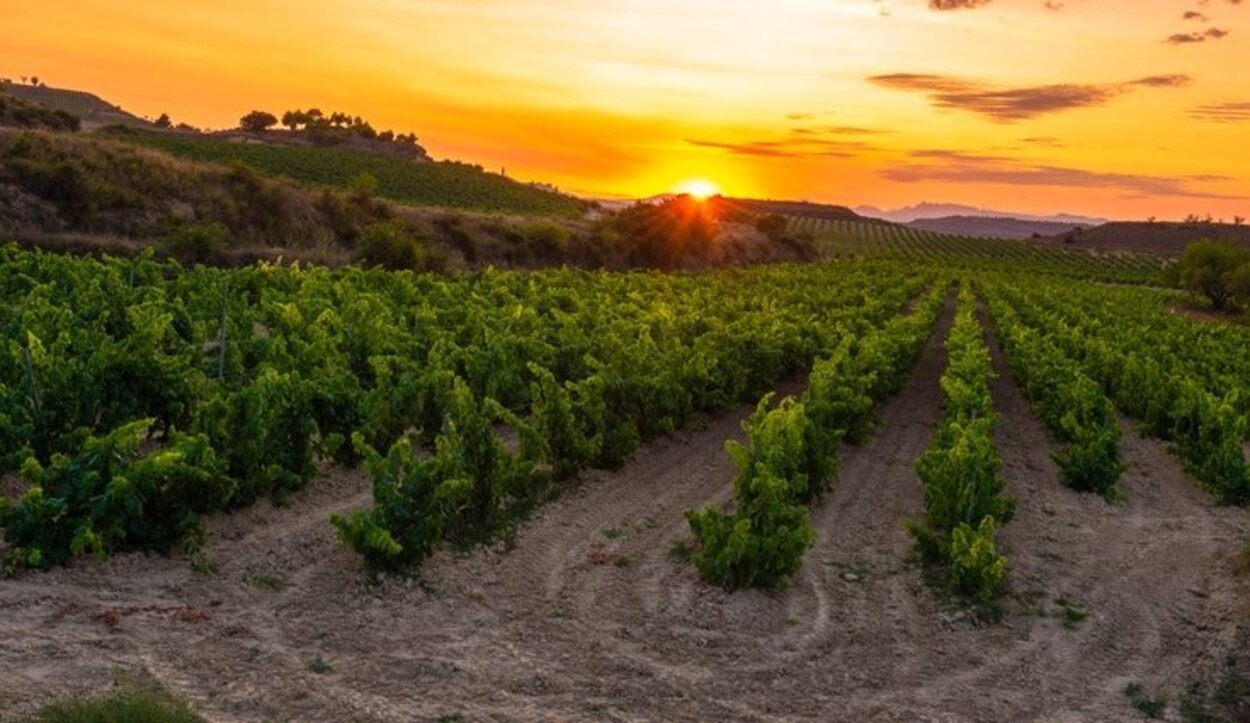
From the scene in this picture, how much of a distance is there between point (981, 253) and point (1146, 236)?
189ft

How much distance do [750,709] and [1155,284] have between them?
309 feet

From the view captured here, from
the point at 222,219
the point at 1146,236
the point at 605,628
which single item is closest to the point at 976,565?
the point at 605,628

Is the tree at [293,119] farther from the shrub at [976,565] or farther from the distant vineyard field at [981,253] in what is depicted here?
the shrub at [976,565]

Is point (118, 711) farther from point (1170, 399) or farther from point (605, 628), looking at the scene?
point (1170, 399)

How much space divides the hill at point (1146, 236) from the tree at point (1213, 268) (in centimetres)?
7711

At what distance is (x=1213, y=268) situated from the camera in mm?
68875

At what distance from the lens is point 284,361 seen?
15.1m

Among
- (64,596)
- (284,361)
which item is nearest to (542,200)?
(284,361)

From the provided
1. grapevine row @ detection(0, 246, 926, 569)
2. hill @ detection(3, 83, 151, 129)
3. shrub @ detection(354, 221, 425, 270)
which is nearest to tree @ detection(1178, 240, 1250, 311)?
shrub @ detection(354, 221, 425, 270)

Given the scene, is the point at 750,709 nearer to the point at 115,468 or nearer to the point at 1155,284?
the point at 115,468

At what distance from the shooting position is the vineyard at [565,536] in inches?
330

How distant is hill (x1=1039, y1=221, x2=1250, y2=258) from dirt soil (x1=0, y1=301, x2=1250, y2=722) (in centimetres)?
14567

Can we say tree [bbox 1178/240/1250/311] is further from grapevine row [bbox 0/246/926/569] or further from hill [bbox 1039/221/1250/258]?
hill [bbox 1039/221/1250/258]

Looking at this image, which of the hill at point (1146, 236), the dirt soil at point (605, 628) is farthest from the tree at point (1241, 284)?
the hill at point (1146, 236)
